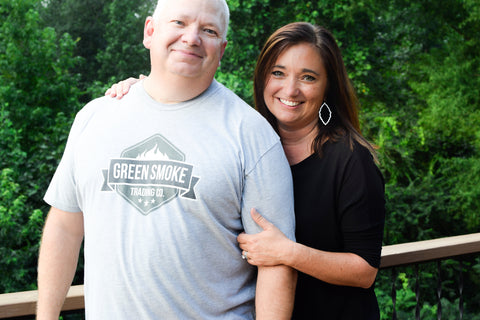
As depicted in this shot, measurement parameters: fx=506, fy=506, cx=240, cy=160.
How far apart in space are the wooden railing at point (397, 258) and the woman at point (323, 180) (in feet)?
1.45

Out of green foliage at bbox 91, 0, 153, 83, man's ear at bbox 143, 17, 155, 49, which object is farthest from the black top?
green foliage at bbox 91, 0, 153, 83

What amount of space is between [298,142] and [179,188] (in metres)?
0.67

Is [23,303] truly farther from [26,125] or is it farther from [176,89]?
[26,125]

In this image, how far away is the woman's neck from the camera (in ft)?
5.86

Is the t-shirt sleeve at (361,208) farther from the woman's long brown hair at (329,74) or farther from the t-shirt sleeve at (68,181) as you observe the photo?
the t-shirt sleeve at (68,181)

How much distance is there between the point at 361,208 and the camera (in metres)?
1.59

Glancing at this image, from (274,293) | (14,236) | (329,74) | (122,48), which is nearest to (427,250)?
(329,74)

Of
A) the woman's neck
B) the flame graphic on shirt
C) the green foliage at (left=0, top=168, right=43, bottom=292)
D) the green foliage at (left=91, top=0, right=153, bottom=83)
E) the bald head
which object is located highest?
the green foliage at (left=91, top=0, right=153, bottom=83)

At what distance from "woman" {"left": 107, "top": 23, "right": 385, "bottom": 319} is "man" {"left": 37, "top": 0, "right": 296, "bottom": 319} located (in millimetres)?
91

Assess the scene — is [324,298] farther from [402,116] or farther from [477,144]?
[402,116]

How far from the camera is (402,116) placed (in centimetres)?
1190

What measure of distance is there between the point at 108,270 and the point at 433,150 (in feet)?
40.0

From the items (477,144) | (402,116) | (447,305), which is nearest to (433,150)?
(402,116)

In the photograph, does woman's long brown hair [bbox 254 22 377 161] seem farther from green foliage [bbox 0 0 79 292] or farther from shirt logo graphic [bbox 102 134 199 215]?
green foliage [bbox 0 0 79 292]
